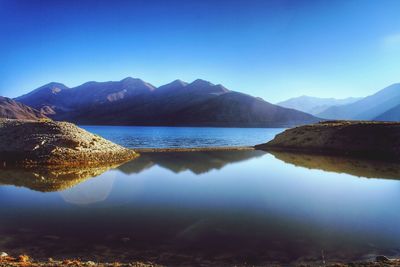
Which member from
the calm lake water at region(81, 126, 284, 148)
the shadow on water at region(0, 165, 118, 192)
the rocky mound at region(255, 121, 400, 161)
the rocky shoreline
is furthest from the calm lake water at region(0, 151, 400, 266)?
the calm lake water at region(81, 126, 284, 148)

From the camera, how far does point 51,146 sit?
3834cm

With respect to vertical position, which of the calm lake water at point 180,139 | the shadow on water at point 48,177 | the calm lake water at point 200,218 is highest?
the calm lake water at point 180,139

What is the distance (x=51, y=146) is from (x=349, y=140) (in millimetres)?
45566

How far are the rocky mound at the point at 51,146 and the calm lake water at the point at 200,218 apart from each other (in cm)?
833

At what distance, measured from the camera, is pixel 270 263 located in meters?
10.8

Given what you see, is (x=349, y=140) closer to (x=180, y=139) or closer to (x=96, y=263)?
(x=96, y=263)

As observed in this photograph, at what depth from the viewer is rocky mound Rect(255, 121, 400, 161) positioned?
48.5m

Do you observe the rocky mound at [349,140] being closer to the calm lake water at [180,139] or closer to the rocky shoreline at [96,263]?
the calm lake water at [180,139]

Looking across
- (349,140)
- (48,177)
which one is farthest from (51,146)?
(349,140)

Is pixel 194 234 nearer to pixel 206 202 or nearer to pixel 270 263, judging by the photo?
pixel 270 263

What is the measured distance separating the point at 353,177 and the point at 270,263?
887 inches

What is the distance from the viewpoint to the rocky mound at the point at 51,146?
36875 millimetres

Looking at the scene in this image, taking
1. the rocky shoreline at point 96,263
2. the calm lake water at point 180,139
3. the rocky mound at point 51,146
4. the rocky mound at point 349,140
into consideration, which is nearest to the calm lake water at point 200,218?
the rocky shoreline at point 96,263

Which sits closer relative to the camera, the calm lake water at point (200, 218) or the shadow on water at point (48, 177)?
the calm lake water at point (200, 218)
